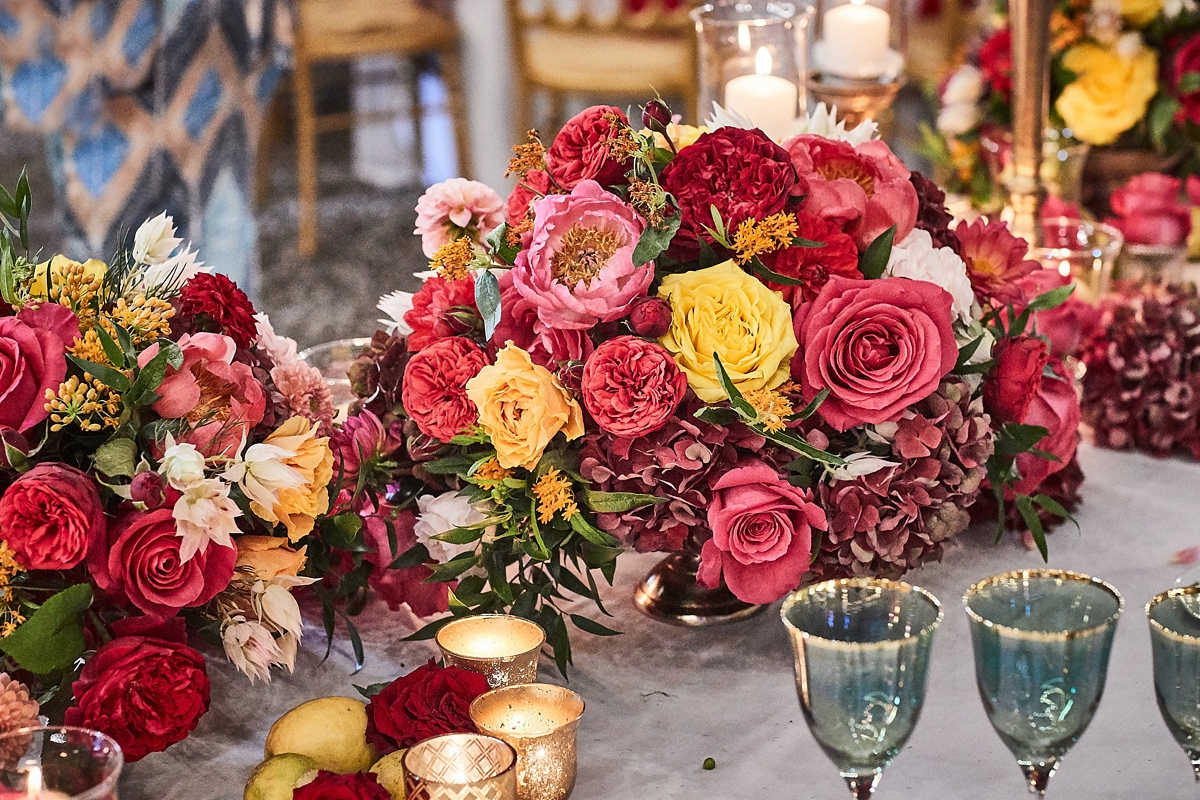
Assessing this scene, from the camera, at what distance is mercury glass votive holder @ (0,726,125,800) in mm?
636

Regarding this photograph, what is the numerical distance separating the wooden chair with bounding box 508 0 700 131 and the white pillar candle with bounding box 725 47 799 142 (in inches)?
93.3

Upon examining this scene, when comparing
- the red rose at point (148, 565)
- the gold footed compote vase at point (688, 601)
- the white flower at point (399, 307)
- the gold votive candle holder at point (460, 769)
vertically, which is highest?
the white flower at point (399, 307)

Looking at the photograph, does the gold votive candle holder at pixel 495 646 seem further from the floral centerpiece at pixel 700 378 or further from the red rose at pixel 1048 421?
the red rose at pixel 1048 421

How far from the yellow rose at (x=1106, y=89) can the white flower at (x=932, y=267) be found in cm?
98

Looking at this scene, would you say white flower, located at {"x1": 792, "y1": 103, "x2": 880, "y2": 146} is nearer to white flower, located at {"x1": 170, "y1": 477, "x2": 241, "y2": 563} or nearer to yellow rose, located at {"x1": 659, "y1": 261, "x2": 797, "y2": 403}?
yellow rose, located at {"x1": 659, "y1": 261, "x2": 797, "y2": 403}

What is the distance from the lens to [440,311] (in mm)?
966

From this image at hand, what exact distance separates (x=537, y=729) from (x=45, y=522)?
31 centimetres

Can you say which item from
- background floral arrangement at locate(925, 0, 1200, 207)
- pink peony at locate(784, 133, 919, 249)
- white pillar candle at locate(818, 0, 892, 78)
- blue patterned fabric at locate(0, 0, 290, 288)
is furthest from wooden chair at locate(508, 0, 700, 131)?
pink peony at locate(784, 133, 919, 249)

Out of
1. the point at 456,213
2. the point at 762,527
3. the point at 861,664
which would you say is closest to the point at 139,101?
the point at 456,213

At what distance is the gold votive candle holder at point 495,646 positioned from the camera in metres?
0.85

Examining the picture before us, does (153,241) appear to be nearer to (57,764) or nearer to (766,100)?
(57,764)

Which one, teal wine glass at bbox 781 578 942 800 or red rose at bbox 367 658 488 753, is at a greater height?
teal wine glass at bbox 781 578 942 800

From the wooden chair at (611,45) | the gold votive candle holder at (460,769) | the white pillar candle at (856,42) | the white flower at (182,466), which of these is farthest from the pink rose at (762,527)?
the wooden chair at (611,45)

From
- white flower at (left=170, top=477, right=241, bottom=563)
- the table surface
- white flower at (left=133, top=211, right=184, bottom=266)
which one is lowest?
the table surface
